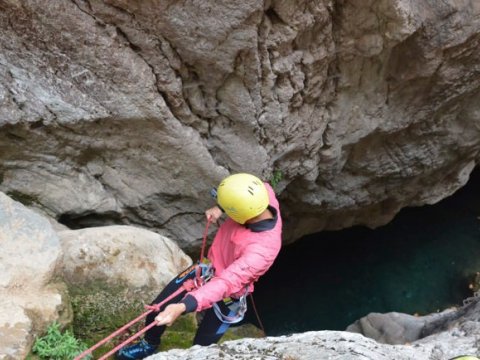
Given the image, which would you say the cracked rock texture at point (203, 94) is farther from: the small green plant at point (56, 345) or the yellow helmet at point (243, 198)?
the small green plant at point (56, 345)

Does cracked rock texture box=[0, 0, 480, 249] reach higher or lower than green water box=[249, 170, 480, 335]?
higher

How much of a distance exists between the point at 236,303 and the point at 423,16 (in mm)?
5276

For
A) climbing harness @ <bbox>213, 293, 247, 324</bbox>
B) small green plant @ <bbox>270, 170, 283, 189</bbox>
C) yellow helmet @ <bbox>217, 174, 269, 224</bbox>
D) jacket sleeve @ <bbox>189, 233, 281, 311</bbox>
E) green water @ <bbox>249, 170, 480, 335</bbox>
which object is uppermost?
yellow helmet @ <bbox>217, 174, 269, 224</bbox>

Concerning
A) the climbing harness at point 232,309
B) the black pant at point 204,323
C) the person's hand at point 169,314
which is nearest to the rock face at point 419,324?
the climbing harness at point 232,309

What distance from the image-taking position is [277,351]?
3.57 m

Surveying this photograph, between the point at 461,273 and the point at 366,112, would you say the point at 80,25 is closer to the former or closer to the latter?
the point at 366,112

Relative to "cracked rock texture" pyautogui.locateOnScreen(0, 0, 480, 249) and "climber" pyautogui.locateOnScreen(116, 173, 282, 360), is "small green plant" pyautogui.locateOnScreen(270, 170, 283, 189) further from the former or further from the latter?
"climber" pyautogui.locateOnScreen(116, 173, 282, 360)

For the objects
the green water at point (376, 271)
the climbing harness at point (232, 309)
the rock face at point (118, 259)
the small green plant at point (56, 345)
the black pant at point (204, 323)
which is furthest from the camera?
the green water at point (376, 271)

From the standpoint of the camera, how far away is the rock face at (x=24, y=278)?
390 cm

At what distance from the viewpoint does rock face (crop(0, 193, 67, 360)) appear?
3902mm

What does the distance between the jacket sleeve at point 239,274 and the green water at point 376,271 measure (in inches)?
287

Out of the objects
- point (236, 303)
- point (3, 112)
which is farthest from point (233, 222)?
point (3, 112)

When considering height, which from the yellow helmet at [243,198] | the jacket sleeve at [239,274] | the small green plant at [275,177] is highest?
the yellow helmet at [243,198]

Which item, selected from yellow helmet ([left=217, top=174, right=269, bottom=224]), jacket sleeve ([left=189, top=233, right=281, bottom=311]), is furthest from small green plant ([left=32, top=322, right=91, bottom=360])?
yellow helmet ([left=217, top=174, right=269, bottom=224])
